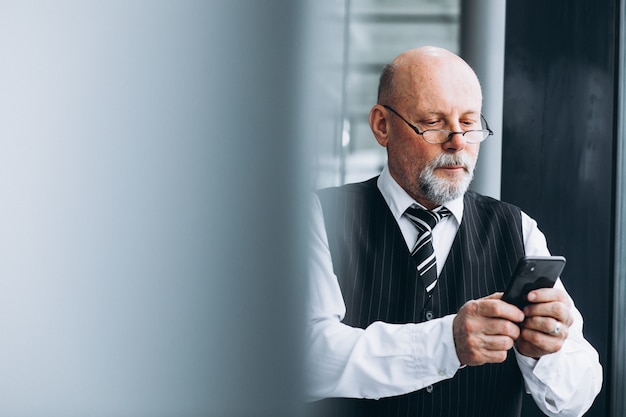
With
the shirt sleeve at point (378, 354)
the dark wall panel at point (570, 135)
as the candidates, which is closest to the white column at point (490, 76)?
the dark wall panel at point (570, 135)

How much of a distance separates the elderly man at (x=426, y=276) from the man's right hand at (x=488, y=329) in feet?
0.04

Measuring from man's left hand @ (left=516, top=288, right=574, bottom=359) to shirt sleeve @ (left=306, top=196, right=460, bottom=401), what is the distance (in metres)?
0.09

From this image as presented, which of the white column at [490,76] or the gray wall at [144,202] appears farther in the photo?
the white column at [490,76]

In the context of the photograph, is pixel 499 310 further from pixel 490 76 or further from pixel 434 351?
pixel 490 76

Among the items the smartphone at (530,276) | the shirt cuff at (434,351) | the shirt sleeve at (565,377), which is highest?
the smartphone at (530,276)

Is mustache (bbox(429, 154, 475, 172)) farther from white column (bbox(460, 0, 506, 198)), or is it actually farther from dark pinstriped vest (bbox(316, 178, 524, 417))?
white column (bbox(460, 0, 506, 198))

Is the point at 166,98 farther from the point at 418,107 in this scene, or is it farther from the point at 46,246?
the point at 418,107

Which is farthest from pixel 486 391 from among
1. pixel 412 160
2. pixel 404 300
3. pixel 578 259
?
pixel 578 259

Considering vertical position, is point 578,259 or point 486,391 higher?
point 578,259

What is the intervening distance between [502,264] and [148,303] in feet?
2.71

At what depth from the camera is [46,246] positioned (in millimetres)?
225

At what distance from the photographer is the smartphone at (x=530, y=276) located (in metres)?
0.68

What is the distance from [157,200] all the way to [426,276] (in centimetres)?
74

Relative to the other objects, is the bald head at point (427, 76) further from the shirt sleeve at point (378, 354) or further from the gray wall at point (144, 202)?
the gray wall at point (144, 202)
